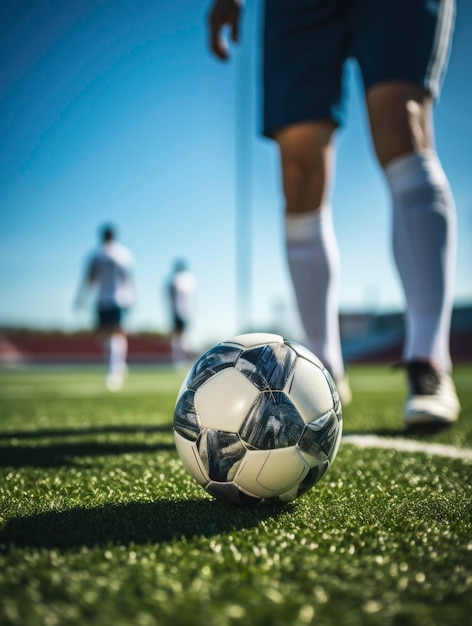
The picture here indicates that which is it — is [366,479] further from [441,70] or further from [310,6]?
[310,6]

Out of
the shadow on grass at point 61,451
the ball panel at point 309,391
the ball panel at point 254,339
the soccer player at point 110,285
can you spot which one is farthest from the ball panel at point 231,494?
the soccer player at point 110,285

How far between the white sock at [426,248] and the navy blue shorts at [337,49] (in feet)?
1.22

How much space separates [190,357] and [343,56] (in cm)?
2192

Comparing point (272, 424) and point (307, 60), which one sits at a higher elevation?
point (307, 60)

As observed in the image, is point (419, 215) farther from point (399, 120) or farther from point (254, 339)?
point (254, 339)

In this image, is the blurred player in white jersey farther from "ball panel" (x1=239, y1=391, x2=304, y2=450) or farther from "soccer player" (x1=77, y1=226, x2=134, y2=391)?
"ball panel" (x1=239, y1=391, x2=304, y2=450)

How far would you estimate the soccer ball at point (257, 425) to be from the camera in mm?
1229

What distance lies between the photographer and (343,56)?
2633 millimetres

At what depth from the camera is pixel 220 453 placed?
1245mm

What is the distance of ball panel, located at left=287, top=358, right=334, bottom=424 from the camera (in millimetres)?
1279

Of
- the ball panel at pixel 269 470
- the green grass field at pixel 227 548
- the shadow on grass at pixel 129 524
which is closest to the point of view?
the green grass field at pixel 227 548

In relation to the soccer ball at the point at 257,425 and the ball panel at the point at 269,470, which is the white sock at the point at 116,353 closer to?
the soccer ball at the point at 257,425

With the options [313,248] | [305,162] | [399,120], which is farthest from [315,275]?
[399,120]

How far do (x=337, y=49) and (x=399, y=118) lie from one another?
2.04 ft
